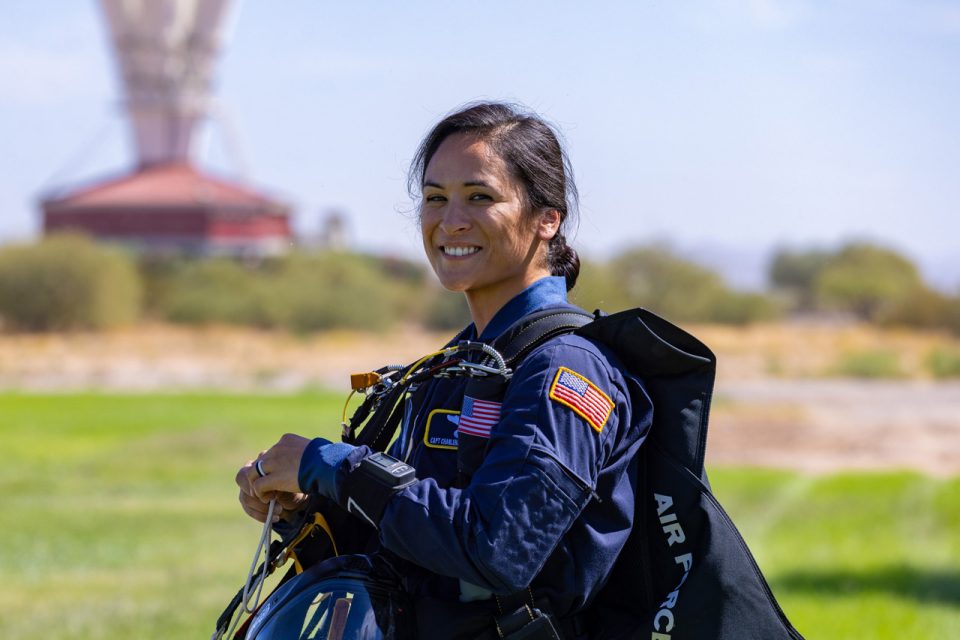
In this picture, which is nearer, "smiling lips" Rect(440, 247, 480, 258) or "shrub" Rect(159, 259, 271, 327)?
"smiling lips" Rect(440, 247, 480, 258)

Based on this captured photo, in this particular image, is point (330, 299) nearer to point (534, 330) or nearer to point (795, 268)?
point (795, 268)

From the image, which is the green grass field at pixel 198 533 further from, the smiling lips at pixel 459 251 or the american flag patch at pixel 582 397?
the american flag patch at pixel 582 397

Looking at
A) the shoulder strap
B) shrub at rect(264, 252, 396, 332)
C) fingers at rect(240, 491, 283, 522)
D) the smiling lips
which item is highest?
the smiling lips

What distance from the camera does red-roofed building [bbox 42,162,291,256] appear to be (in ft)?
184

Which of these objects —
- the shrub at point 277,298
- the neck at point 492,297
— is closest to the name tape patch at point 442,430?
the neck at point 492,297

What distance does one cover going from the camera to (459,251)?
2656 millimetres

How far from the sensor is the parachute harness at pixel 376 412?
8.23ft

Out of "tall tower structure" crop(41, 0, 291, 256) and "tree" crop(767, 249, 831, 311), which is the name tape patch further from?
"tree" crop(767, 249, 831, 311)

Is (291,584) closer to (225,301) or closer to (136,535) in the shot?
(136,535)

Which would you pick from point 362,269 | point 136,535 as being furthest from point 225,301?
point 136,535

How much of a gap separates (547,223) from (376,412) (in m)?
0.52

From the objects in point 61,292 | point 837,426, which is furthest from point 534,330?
point 61,292

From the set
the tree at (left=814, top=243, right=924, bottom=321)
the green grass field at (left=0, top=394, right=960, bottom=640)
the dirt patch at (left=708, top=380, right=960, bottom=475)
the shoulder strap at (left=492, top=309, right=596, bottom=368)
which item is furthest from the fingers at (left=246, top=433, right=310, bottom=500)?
the tree at (left=814, top=243, right=924, bottom=321)

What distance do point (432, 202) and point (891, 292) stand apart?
53.7 meters
